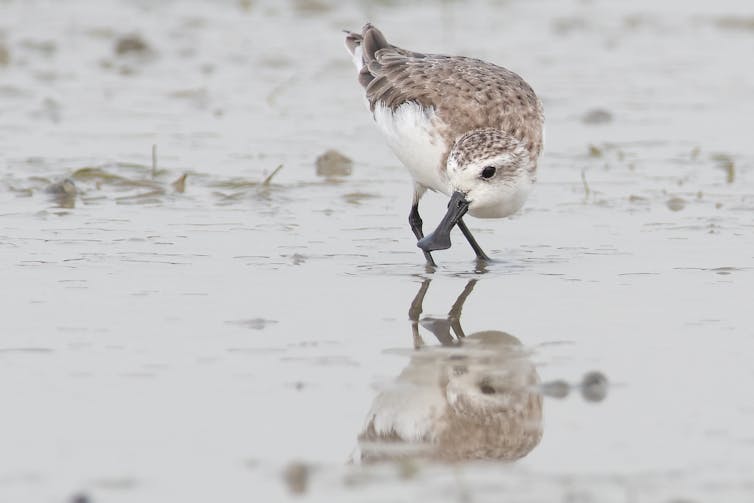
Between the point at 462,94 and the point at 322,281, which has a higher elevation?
the point at 462,94

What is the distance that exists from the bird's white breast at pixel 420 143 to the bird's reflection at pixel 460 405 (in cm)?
154

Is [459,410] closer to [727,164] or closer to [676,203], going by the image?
[676,203]

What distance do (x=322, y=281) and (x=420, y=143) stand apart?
3.44 ft

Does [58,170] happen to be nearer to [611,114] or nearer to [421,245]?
[421,245]

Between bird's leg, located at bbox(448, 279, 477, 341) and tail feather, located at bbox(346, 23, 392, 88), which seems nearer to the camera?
bird's leg, located at bbox(448, 279, 477, 341)

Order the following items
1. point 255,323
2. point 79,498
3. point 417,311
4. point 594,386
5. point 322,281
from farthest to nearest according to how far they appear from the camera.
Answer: point 322,281
point 417,311
point 255,323
point 594,386
point 79,498

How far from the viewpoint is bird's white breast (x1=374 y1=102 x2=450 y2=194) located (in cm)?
745

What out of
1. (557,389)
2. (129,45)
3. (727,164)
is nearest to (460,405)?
(557,389)

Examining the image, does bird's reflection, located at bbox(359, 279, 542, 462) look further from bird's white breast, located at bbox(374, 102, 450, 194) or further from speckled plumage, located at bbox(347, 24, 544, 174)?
speckled plumage, located at bbox(347, 24, 544, 174)

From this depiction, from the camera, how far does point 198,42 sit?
48.7ft

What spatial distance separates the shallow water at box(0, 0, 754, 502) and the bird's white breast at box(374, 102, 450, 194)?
1.58ft

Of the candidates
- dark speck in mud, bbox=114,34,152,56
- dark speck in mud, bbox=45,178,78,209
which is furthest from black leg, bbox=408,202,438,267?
dark speck in mud, bbox=114,34,152,56

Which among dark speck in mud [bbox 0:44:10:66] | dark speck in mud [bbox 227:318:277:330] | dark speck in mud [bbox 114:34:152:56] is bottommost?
dark speck in mud [bbox 227:318:277:330]

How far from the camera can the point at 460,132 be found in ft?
24.4
